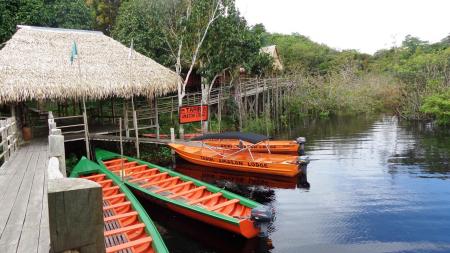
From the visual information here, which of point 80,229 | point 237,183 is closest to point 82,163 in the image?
point 237,183

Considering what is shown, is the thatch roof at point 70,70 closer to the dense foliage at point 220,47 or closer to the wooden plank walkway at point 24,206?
the dense foliage at point 220,47

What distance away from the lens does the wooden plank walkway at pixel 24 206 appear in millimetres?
3416

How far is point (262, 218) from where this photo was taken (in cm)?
725

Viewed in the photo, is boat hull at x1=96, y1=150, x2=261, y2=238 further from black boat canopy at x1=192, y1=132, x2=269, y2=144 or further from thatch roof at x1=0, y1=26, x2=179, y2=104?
thatch roof at x1=0, y1=26, x2=179, y2=104

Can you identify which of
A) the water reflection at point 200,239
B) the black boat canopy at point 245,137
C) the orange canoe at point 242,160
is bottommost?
the water reflection at point 200,239

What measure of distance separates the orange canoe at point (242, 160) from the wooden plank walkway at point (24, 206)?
23.0 ft

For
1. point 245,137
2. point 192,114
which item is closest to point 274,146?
point 245,137

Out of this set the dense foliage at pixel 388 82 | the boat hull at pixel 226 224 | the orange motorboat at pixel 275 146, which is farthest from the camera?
the dense foliage at pixel 388 82

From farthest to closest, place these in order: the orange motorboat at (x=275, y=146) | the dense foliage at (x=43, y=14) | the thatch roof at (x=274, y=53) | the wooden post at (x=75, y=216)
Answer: the thatch roof at (x=274, y=53)
the dense foliage at (x=43, y=14)
the orange motorboat at (x=275, y=146)
the wooden post at (x=75, y=216)

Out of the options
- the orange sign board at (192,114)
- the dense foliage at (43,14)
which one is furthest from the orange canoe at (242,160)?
the dense foliage at (43,14)

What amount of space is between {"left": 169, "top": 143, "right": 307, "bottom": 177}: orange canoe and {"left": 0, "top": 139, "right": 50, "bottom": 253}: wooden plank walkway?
700 centimetres

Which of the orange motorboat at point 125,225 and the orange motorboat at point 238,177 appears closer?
the orange motorboat at point 125,225

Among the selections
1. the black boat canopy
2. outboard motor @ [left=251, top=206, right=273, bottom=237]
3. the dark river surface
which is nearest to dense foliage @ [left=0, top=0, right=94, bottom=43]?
the dark river surface

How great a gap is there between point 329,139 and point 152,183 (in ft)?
44.6
